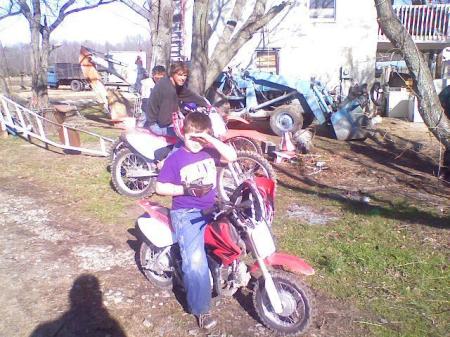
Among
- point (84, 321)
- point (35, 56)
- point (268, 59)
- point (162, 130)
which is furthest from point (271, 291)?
point (268, 59)

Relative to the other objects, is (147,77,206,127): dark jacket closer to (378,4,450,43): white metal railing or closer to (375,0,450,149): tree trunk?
(375,0,450,149): tree trunk

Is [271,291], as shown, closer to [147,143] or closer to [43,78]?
[147,143]

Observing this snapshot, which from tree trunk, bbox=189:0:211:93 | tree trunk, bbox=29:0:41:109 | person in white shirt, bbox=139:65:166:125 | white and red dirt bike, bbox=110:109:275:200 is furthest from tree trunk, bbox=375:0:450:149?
tree trunk, bbox=29:0:41:109

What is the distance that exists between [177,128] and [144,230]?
230 centimetres

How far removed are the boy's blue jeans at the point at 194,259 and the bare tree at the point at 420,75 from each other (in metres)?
4.91

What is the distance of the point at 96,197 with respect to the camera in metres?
6.18

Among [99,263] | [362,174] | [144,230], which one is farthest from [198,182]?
[362,174]

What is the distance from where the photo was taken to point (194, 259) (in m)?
3.09

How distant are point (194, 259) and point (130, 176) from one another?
3.13m

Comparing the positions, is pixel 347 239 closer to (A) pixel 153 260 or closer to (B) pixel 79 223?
(A) pixel 153 260

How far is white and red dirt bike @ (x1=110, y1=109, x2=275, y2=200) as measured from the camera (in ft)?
18.7

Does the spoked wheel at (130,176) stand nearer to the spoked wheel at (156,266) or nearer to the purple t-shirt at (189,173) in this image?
the spoked wheel at (156,266)

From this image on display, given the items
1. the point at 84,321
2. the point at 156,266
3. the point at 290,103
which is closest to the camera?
the point at 84,321

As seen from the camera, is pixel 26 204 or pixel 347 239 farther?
pixel 26 204
